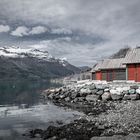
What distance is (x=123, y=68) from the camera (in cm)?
5881

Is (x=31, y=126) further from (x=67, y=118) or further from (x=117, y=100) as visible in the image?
(x=117, y=100)

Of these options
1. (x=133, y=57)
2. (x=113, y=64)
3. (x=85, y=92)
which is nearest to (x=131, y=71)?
(x=133, y=57)

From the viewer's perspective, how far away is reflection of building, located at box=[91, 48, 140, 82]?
170ft

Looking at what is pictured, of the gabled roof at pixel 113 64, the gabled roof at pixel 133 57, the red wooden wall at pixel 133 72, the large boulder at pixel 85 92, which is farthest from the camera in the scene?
the gabled roof at pixel 113 64

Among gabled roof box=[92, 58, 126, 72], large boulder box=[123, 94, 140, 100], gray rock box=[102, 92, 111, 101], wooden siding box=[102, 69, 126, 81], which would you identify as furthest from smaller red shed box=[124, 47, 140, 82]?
large boulder box=[123, 94, 140, 100]

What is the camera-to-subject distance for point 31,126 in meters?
28.3

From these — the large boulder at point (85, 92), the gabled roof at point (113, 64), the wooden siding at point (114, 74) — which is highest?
the gabled roof at point (113, 64)

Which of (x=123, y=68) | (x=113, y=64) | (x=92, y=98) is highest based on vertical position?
(x=113, y=64)

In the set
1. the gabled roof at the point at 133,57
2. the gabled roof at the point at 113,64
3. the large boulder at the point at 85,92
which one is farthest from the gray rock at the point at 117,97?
the gabled roof at the point at 113,64

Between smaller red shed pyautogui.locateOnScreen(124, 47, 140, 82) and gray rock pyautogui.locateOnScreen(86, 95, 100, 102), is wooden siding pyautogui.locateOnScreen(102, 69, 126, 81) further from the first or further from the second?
gray rock pyautogui.locateOnScreen(86, 95, 100, 102)

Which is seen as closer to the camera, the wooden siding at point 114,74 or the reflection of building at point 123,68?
the reflection of building at point 123,68

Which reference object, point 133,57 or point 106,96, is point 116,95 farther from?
point 133,57

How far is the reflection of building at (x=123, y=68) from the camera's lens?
51.8 m

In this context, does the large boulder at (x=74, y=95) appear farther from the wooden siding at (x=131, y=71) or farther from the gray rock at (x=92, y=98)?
the wooden siding at (x=131, y=71)
